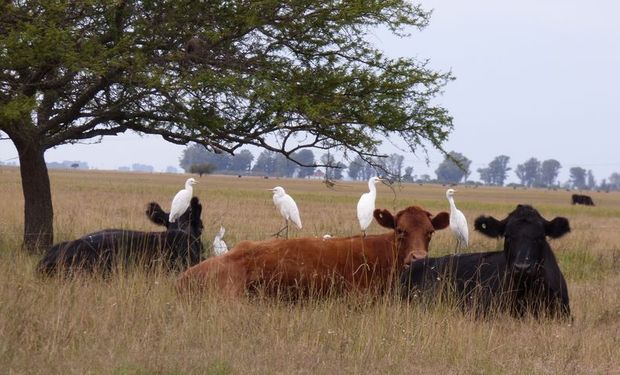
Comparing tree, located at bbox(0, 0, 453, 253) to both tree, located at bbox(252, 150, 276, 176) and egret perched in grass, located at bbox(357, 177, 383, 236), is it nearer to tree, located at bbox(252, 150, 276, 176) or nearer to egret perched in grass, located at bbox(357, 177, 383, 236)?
egret perched in grass, located at bbox(357, 177, 383, 236)

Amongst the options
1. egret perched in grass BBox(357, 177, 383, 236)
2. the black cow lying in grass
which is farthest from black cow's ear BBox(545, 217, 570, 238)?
egret perched in grass BBox(357, 177, 383, 236)

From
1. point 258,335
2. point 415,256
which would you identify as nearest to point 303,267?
point 415,256

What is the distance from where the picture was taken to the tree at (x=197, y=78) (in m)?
12.3

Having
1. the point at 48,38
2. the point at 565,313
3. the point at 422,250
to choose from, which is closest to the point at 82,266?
the point at 48,38

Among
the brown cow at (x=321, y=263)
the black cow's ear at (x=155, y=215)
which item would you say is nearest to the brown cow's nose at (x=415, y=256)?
the brown cow at (x=321, y=263)

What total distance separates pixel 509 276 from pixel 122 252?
14.0 feet

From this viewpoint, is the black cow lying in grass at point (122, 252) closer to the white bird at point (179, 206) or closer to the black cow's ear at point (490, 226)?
the black cow's ear at point (490, 226)

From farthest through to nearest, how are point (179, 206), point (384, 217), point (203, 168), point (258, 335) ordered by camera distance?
point (203, 168), point (179, 206), point (384, 217), point (258, 335)

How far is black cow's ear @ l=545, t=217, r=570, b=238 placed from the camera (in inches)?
384

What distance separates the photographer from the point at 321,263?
9.48 metres

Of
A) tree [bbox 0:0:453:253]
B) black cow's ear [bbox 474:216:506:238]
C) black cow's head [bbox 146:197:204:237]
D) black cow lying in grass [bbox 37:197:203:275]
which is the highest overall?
tree [bbox 0:0:453:253]

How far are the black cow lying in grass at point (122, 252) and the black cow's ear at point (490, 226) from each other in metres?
3.26

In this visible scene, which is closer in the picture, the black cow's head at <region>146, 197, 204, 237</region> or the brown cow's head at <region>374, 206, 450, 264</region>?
the brown cow's head at <region>374, 206, 450, 264</region>

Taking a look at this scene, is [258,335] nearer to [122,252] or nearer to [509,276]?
[509,276]
